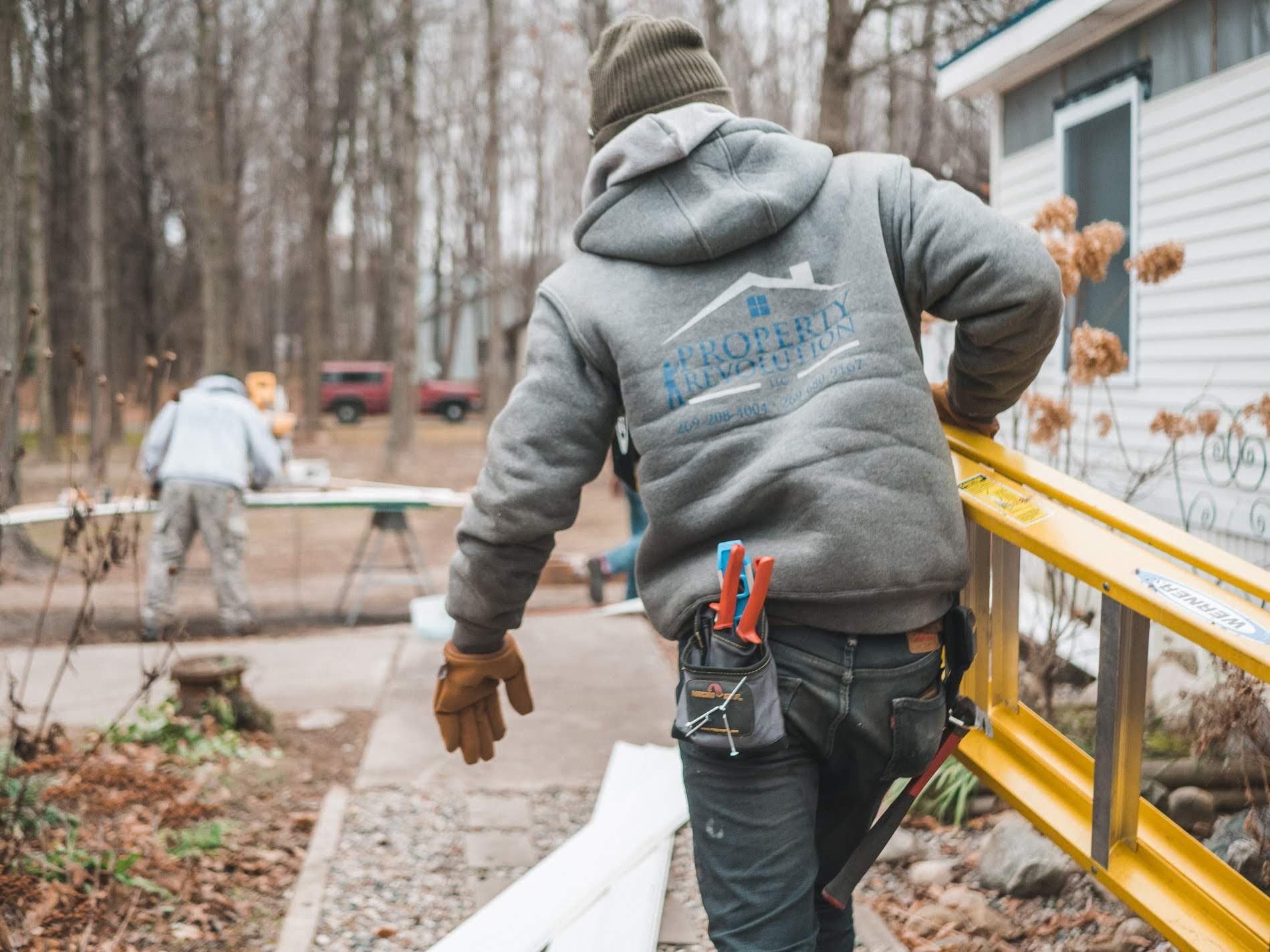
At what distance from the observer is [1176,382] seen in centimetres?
649

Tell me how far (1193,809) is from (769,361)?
1.97 meters

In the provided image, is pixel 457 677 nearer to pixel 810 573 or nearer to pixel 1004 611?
pixel 810 573

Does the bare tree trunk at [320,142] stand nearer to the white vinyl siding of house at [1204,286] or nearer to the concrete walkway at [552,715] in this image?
the concrete walkway at [552,715]

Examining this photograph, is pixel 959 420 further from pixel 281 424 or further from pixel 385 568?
pixel 281 424

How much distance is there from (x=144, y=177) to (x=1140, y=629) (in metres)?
27.9

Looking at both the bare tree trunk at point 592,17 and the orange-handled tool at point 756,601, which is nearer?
the orange-handled tool at point 756,601

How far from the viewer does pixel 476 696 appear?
2.31 m

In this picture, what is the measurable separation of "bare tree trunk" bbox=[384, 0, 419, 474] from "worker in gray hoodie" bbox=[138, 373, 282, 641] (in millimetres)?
11709

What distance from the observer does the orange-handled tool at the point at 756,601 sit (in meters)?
1.73

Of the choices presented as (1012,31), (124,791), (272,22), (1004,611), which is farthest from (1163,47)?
(272,22)

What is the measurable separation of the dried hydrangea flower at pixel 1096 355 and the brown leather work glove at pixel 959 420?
2073mm

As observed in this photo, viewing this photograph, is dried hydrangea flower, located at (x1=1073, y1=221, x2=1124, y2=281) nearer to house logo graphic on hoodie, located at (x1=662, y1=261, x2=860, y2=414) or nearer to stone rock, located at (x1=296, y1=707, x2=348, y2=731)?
house logo graphic on hoodie, located at (x1=662, y1=261, x2=860, y2=414)

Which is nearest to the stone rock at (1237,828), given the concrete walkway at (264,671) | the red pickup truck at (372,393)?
the concrete walkway at (264,671)

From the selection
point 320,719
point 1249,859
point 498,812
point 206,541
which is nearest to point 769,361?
point 1249,859
